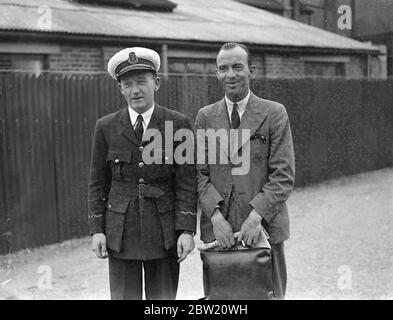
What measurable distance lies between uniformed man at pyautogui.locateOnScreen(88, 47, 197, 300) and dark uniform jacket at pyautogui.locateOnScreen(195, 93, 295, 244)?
0.39 feet

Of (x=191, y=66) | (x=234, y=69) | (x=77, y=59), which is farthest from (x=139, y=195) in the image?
(x=191, y=66)

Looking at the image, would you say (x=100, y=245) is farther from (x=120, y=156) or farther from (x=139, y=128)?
(x=139, y=128)

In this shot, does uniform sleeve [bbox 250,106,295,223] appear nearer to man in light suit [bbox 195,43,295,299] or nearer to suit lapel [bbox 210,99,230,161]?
man in light suit [bbox 195,43,295,299]

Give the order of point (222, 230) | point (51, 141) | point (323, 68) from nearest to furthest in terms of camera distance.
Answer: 1. point (222, 230)
2. point (51, 141)
3. point (323, 68)

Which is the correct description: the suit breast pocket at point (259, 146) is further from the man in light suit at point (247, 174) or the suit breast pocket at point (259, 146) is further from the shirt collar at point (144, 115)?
the shirt collar at point (144, 115)

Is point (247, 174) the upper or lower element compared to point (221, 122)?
lower

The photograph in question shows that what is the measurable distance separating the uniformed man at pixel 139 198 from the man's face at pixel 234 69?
1.18 ft

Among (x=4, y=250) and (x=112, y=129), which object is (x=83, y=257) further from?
(x=112, y=129)

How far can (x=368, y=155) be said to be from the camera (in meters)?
13.9

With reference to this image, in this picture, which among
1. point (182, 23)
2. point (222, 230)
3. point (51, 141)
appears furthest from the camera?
point (182, 23)

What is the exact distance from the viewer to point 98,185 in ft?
11.5

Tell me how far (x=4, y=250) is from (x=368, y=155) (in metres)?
9.45

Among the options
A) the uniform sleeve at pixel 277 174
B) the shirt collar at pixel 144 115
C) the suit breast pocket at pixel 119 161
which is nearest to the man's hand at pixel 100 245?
the suit breast pocket at pixel 119 161

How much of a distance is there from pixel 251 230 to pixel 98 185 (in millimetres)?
947
